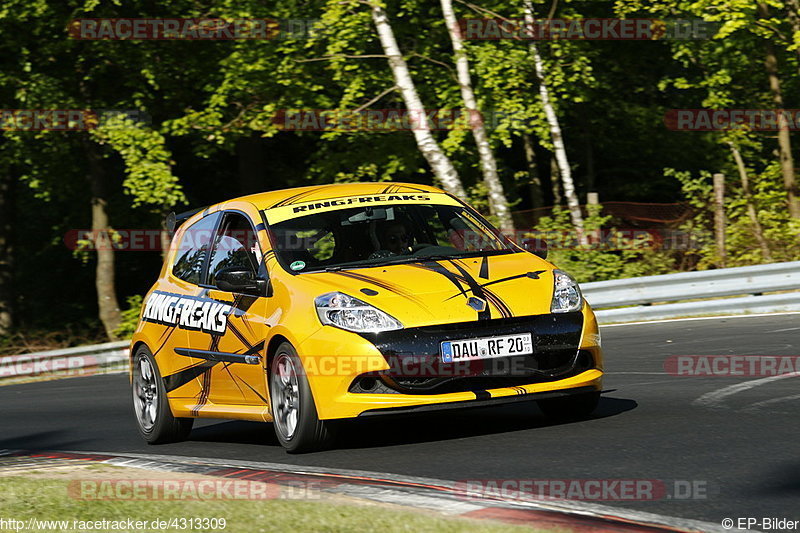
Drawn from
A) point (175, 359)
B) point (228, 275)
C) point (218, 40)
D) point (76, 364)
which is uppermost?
point (218, 40)

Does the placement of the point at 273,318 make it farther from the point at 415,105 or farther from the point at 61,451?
the point at 415,105

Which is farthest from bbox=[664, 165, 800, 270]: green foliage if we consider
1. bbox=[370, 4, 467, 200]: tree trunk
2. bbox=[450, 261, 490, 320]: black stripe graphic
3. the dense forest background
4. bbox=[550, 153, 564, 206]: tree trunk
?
bbox=[450, 261, 490, 320]: black stripe graphic

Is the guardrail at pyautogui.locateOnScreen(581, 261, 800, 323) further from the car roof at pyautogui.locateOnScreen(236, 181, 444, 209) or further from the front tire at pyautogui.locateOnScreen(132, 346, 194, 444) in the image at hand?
the front tire at pyautogui.locateOnScreen(132, 346, 194, 444)

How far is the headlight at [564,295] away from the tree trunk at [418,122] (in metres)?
13.0

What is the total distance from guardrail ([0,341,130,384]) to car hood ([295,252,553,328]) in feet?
Answer: 40.5

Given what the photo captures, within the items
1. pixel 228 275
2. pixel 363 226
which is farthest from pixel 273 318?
pixel 363 226

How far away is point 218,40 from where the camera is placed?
2691 centimetres

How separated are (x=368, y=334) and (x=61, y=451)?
10.4 ft

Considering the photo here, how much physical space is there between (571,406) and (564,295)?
0.86 m

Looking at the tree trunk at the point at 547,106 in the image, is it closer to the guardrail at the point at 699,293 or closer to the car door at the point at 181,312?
the guardrail at the point at 699,293

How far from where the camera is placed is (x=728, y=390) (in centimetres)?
906

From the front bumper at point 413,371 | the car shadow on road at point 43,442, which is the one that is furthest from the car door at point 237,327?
the car shadow on road at point 43,442

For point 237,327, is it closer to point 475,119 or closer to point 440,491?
point 440,491

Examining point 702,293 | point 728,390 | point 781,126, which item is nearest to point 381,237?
point 728,390
